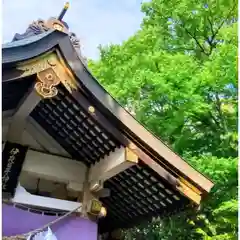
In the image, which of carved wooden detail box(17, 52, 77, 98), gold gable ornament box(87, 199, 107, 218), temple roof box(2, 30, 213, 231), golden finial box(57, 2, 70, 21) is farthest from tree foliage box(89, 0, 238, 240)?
carved wooden detail box(17, 52, 77, 98)

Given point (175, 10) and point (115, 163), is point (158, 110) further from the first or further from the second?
point (115, 163)

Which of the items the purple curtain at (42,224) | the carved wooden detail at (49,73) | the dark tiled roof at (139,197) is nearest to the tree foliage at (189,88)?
the dark tiled roof at (139,197)

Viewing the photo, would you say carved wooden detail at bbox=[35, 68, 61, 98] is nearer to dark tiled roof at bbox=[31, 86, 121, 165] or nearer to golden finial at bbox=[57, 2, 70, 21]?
dark tiled roof at bbox=[31, 86, 121, 165]

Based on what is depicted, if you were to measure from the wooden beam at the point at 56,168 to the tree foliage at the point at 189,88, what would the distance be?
3508 millimetres

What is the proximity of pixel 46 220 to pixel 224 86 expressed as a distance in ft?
17.2

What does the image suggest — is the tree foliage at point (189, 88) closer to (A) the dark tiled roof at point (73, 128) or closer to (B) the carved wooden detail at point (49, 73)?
(A) the dark tiled roof at point (73, 128)

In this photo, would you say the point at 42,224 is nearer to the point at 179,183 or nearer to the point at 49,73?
the point at 179,183

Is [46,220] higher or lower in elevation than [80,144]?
lower

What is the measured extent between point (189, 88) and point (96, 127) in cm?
455

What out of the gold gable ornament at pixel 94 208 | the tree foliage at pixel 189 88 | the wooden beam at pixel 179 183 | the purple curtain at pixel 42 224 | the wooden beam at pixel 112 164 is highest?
the tree foliage at pixel 189 88

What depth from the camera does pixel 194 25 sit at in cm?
1133

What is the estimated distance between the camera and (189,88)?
30.4 ft

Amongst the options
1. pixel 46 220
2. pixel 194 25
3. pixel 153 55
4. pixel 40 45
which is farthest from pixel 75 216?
pixel 194 25

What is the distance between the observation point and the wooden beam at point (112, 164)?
4.77m
